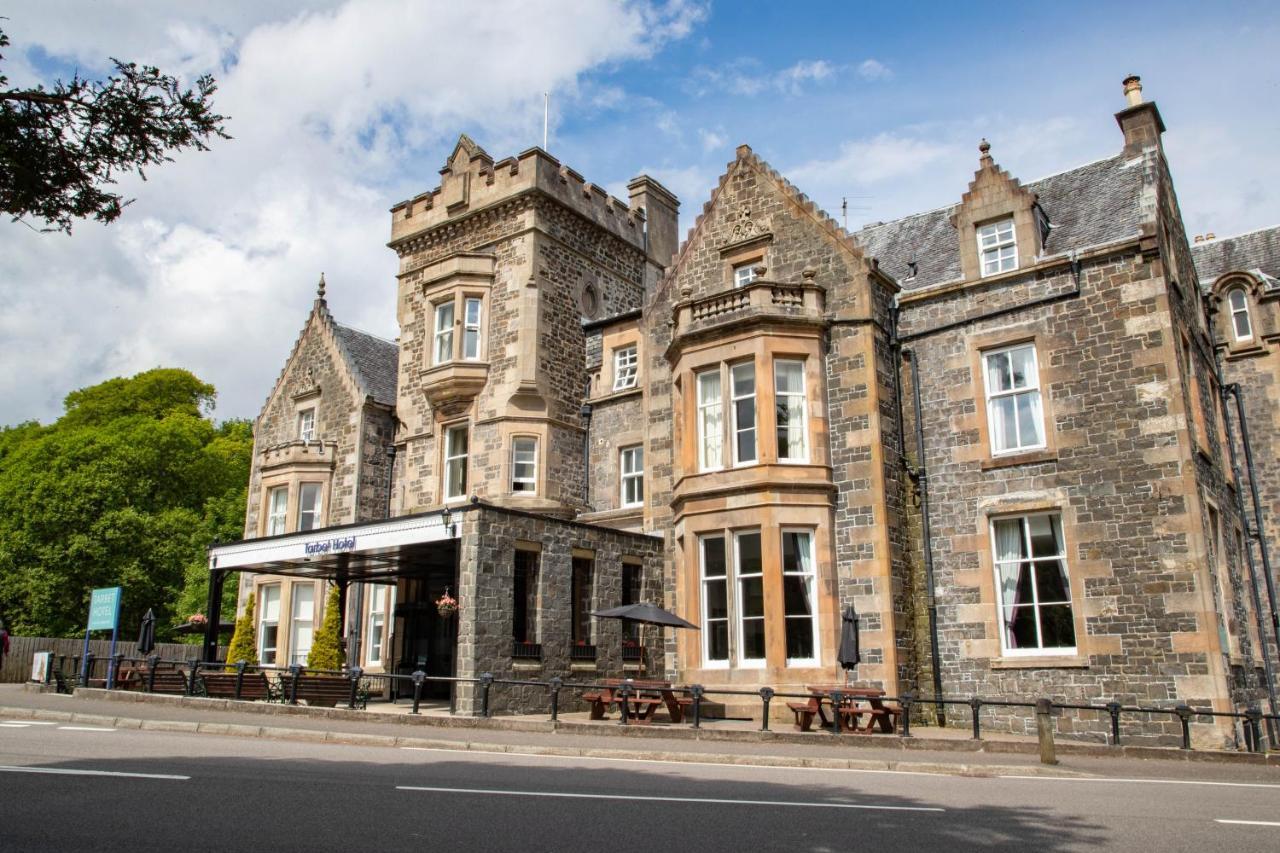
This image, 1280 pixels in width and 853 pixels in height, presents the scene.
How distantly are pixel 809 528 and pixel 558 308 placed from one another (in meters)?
11.4

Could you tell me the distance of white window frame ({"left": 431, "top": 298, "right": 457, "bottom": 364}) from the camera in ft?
90.8

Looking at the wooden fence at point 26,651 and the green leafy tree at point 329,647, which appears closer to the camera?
the green leafy tree at point 329,647

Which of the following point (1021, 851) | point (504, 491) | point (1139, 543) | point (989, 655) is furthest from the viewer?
point (504, 491)

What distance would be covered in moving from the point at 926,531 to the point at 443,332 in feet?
48.8

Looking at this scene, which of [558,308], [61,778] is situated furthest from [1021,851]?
[558,308]

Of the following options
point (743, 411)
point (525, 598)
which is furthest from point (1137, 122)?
point (525, 598)

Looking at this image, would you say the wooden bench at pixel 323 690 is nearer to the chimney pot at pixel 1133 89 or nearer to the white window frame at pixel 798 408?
the white window frame at pixel 798 408

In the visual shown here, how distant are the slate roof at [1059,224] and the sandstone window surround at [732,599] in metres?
6.79

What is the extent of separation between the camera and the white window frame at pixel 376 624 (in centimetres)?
2747

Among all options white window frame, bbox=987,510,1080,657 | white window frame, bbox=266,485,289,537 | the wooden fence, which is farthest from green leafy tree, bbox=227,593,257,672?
white window frame, bbox=987,510,1080,657

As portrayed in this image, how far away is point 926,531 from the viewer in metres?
19.2

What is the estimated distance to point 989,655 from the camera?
1805cm

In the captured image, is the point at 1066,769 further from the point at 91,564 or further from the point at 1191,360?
the point at 91,564

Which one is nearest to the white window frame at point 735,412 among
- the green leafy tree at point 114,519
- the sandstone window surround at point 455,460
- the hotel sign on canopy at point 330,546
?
the hotel sign on canopy at point 330,546
